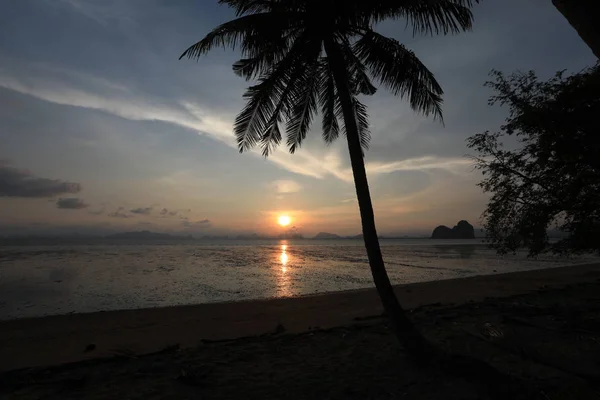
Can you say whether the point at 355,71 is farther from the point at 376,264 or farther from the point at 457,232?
the point at 457,232

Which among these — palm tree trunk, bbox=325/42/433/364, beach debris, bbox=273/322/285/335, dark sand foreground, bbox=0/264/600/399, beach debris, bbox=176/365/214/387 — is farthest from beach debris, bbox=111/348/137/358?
palm tree trunk, bbox=325/42/433/364

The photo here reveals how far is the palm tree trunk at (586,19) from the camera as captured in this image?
218 cm

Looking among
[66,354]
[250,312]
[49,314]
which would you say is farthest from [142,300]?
[66,354]

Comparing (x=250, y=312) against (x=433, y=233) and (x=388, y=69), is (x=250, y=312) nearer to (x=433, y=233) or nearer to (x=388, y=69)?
(x=388, y=69)

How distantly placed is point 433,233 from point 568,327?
199m

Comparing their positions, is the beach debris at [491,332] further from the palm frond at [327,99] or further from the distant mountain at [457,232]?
the distant mountain at [457,232]

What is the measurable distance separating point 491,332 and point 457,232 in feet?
598

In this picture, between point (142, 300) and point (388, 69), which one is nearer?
point (388, 69)

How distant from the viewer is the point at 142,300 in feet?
Answer: 46.2

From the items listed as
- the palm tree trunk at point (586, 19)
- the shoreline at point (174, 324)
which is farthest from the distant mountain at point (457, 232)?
the palm tree trunk at point (586, 19)

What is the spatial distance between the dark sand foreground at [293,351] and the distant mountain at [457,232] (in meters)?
171

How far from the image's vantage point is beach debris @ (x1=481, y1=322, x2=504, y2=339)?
7.38 meters

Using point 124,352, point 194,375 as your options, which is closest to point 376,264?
point 194,375

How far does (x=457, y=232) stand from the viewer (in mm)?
172375
